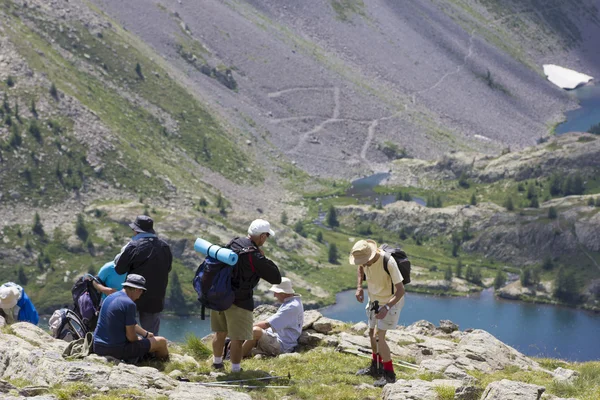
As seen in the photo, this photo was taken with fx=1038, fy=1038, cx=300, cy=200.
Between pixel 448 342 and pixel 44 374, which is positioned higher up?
pixel 448 342

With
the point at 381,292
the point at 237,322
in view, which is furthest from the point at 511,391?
the point at 237,322

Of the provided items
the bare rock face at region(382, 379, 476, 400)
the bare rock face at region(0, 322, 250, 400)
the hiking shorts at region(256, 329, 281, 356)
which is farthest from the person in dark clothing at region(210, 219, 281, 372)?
the bare rock face at region(382, 379, 476, 400)

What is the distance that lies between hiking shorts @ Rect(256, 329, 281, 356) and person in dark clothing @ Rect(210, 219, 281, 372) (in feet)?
8.22

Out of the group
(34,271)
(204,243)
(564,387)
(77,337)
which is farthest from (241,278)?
(34,271)

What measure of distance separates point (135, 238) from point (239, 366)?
511cm

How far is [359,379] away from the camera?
1198 inches

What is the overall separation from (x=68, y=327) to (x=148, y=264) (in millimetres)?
3407

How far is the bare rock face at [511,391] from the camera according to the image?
2494 centimetres

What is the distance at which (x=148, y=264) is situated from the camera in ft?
103

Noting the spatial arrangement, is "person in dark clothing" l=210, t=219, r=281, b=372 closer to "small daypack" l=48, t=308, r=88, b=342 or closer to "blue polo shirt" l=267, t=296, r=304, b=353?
"blue polo shirt" l=267, t=296, r=304, b=353

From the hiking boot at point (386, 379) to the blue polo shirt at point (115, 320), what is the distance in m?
7.18

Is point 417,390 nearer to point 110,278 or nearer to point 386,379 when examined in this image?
point 386,379

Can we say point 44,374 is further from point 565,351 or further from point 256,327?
point 565,351

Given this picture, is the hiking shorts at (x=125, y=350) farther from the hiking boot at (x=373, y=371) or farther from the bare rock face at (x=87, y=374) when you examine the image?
the hiking boot at (x=373, y=371)
